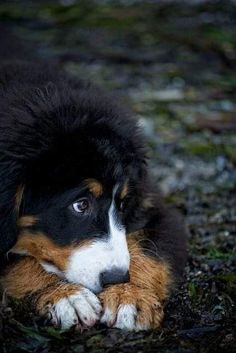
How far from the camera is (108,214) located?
16.3ft

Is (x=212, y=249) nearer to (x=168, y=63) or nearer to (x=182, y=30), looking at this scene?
(x=168, y=63)

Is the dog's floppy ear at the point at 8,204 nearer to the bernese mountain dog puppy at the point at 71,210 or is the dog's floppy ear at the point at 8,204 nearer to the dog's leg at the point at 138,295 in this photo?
the bernese mountain dog puppy at the point at 71,210

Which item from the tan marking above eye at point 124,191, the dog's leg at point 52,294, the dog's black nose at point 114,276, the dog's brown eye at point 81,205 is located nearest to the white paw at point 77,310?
the dog's leg at point 52,294

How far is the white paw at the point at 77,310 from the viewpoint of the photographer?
4.72 m

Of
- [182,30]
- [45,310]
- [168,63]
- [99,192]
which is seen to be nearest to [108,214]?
[99,192]

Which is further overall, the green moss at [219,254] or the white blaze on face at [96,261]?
the green moss at [219,254]

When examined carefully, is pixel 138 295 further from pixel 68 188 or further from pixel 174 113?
pixel 174 113

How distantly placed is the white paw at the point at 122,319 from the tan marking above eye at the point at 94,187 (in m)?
0.64

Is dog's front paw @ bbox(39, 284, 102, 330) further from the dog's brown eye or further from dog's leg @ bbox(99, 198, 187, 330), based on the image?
the dog's brown eye

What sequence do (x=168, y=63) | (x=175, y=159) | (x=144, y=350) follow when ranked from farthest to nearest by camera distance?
1. (x=168, y=63)
2. (x=175, y=159)
3. (x=144, y=350)

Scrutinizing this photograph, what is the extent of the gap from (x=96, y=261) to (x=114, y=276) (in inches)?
5.0

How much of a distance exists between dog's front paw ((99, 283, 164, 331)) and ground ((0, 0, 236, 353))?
0.07 meters

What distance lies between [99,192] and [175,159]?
10.6 feet

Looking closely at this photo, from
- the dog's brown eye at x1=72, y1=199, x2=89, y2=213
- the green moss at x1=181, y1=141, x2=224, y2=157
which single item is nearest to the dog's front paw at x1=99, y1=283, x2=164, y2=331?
the dog's brown eye at x1=72, y1=199, x2=89, y2=213
